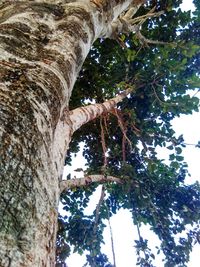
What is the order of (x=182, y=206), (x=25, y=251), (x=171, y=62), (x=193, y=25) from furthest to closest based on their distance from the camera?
1. (x=193, y=25)
2. (x=182, y=206)
3. (x=171, y=62)
4. (x=25, y=251)

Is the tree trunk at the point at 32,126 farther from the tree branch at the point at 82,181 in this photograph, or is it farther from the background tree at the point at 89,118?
the tree branch at the point at 82,181

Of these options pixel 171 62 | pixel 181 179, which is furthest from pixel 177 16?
pixel 181 179

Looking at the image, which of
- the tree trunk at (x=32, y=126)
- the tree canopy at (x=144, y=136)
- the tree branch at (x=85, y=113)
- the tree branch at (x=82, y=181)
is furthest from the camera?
the tree canopy at (x=144, y=136)

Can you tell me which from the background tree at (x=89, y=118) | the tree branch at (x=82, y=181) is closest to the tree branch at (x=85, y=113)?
the background tree at (x=89, y=118)

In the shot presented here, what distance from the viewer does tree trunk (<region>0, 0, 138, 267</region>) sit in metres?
0.82

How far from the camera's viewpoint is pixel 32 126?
1079 mm

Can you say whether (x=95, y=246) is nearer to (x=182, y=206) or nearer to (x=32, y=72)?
(x=182, y=206)

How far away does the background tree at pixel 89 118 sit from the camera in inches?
37.1

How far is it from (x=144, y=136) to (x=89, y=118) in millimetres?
2360

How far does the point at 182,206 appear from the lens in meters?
5.02

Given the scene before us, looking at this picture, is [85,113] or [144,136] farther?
[144,136]

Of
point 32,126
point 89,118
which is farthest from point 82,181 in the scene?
point 32,126

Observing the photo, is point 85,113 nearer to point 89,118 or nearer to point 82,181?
point 89,118

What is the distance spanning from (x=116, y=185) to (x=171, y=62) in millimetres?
2038
